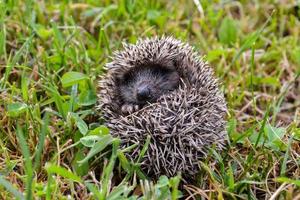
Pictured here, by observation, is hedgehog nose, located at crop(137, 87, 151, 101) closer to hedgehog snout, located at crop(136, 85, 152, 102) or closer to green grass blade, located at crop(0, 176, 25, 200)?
hedgehog snout, located at crop(136, 85, 152, 102)

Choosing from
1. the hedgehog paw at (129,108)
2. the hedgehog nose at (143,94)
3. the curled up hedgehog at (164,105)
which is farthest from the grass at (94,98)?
the hedgehog nose at (143,94)

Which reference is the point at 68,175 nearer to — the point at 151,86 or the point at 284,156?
the point at 151,86

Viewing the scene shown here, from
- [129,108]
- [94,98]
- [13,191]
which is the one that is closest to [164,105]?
[129,108]

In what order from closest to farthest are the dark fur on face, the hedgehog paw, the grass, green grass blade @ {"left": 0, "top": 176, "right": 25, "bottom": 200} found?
green grass blade @ {"left": 0, "top": 176, "right": 25, "bottom": 200}, the grass, the hedgehog paw, the dark fur on face

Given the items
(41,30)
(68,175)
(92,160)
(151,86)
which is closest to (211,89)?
(151,86)

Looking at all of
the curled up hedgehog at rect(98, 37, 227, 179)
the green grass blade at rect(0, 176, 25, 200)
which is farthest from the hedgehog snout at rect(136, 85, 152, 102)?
the green grass blade at rect(0, 176, 25, 200)

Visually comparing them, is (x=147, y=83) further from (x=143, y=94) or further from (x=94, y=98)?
(x=94, y=98)

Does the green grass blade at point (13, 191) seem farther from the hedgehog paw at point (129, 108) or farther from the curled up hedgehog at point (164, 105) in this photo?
the hedgehog paw at point (129, 108)
